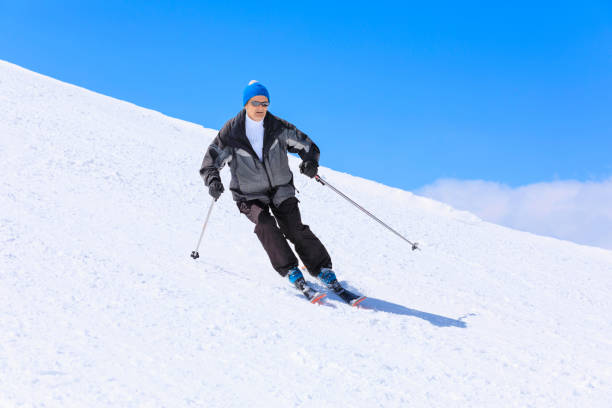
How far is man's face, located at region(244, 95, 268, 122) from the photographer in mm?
4617

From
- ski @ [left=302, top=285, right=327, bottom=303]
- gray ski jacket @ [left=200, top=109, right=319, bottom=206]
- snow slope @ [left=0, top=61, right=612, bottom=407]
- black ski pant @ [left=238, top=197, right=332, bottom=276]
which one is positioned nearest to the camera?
snow slope @ [left=0, top=61, right=612, bottom=407]

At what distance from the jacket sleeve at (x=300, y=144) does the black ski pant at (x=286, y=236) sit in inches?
19.9

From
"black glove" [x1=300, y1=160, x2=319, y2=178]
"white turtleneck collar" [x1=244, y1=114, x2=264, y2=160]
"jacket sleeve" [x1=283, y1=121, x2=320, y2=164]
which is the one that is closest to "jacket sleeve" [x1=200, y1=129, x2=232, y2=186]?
"white turtleneck collar" [x1=244, y1=114, x2=264, y2=160]

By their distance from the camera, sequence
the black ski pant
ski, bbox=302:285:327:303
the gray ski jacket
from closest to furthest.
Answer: ski, bbox=302:285:327:303 → the black ski pant → the gray ski jacket

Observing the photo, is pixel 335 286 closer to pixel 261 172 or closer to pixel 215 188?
pixel 261 172

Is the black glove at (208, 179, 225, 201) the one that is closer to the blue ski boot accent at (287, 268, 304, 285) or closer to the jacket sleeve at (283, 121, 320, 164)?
the jacket sleeve at (283, 121, 320, 164)

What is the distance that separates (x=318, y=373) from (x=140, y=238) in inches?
109

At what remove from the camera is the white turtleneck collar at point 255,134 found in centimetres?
468

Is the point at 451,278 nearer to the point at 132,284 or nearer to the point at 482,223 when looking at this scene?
the point at 132,284

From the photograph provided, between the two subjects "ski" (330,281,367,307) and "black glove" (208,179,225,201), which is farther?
"black glove" (208,179,225,201)

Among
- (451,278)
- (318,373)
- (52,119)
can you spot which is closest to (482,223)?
(451,278)

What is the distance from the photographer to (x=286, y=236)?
4.75m

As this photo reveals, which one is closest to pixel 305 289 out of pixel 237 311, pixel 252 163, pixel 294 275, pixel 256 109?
pixel 294 275

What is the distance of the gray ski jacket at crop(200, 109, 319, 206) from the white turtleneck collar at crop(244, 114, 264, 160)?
39 mm
